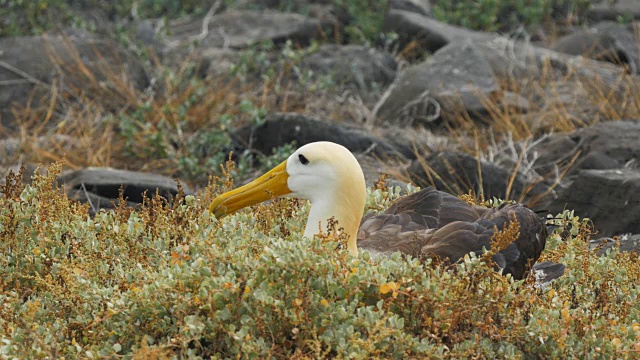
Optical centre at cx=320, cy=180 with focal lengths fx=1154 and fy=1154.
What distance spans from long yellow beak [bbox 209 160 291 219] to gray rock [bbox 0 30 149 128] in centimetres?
547

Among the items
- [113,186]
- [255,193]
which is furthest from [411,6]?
[255,193]

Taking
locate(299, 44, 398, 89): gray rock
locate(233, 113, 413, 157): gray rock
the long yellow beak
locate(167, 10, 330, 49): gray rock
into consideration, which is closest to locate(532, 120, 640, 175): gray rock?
locate(233, 113, 413, 157): gray rock

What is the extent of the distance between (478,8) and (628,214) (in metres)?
7.82

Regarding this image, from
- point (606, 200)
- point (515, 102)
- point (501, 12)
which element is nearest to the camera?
point (606, 200)

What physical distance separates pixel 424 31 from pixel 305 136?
13.8ft

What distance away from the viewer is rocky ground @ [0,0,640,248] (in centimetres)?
730

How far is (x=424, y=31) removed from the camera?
12.3 meters

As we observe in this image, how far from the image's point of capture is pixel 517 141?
872 cm

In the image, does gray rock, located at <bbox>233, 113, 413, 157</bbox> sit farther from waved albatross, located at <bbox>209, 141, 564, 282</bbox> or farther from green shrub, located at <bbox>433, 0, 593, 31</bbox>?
green shrub, located at <bbox>433, 0, 593, 31</bbox>

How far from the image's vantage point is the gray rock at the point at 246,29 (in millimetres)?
12766

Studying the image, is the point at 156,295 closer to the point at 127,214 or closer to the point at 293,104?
the point at 127,214

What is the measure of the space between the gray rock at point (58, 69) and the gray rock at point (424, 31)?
10.9ft

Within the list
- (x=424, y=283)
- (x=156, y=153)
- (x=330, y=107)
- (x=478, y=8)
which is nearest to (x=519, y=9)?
(x=478, y=8)

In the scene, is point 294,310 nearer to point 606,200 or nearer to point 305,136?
point 606,200
